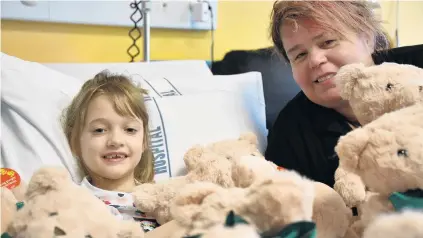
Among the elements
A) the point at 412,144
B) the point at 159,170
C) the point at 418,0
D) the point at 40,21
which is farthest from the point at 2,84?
the point at 418,0

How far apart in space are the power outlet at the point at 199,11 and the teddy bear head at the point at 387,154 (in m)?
1.41

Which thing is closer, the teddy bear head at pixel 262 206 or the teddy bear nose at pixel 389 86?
the teddy bear head at pixel 262 206

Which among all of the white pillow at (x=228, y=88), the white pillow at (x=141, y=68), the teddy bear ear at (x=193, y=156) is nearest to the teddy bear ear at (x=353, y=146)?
the teddy bear ear at (x=193, y=156)

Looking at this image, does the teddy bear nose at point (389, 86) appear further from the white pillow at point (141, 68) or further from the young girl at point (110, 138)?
the white pillow at point (141, 68)

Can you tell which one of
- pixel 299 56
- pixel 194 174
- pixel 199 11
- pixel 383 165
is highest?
pixel 199 11

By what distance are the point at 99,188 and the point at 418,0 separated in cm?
214

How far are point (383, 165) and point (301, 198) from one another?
0.57 ft

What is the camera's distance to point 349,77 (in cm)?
75

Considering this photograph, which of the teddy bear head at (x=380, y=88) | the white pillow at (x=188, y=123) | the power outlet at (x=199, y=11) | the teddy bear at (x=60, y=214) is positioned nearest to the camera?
the teddy bear at (x=60, y=214)

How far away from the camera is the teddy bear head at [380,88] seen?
0.70 m

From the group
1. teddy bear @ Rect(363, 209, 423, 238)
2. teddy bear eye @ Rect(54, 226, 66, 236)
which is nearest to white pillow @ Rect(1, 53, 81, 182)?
teddy bear eye @ Rect(54, 226, 66, 236)

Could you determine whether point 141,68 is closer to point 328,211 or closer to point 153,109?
point 153,109

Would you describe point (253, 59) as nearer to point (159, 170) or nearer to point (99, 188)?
point (159, 170)

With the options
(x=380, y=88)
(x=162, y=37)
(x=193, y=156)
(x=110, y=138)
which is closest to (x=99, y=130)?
(x=110, y=138)
